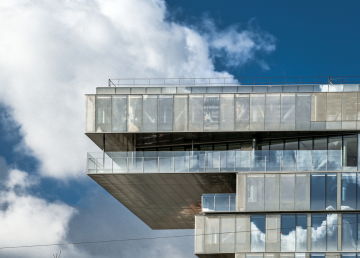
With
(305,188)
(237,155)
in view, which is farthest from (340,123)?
(237,155)

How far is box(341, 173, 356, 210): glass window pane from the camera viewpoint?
109ft

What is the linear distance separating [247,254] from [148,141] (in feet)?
36.1

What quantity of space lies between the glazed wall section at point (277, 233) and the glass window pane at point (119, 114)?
8.40 m

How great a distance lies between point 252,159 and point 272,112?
355 centimetres

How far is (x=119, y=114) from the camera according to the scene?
3528 cm

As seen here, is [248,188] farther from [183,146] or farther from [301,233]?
[183,146]

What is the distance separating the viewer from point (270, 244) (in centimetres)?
3334

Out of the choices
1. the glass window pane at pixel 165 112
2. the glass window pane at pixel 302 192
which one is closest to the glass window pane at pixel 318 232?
the glass window pane at pixel 302 192

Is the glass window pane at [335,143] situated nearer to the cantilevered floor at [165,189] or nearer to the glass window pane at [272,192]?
the glass window pane at [272,192]

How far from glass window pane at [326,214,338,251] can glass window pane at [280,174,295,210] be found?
2.60 meters

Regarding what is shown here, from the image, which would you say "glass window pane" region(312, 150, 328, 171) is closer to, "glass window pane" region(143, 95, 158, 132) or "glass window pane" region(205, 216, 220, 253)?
"glass window pane" region(205, 216, 220, 253)

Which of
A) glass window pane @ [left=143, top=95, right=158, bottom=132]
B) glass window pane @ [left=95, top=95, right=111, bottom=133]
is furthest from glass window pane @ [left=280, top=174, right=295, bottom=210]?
glass window pane @ [left=95, top=95, right=111, bottom=133]

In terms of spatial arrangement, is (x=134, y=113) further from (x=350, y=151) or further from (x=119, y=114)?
(x=350, y=151)

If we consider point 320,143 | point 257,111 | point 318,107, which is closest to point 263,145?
point 257,111
